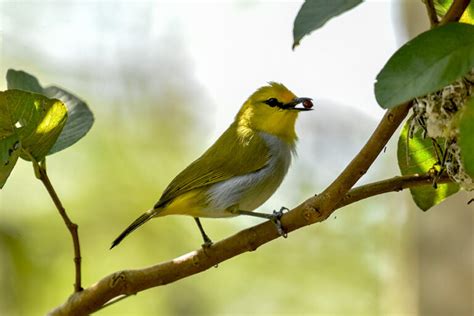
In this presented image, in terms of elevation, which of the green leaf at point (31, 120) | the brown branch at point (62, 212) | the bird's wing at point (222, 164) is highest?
the bird's wing at point (222, 164)

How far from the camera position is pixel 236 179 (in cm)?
278

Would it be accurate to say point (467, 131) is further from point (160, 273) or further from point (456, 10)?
Answer: point (160, 273)

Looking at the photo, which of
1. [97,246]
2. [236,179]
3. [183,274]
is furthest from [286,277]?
[183,274]

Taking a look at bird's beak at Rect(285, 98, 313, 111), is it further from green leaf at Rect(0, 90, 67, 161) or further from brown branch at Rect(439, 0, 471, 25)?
brown branch at Rect(439, 0, 471, 25)

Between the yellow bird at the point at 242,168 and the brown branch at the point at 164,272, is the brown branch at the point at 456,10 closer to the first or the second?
the brown branch at the point at 164,272

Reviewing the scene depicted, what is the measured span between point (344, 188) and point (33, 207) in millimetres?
4548

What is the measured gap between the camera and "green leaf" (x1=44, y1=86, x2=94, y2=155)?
178cm

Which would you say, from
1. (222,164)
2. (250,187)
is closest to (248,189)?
(250,187)

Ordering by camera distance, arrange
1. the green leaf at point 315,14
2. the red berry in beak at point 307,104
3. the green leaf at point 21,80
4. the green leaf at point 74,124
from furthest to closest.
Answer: the red berry in beak at point 307,104, the green leaf at point 21,80, the green leaf at point 74,124, the green leaf at point 315,14

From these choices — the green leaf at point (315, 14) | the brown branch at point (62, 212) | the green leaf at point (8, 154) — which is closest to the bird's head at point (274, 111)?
the brown branch at point (62, 212)

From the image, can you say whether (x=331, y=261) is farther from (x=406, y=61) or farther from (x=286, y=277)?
(x=406, y=61)

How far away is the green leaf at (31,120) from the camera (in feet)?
4.98

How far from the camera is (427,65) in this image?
1.00 m

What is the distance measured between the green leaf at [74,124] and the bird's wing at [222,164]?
79cm
